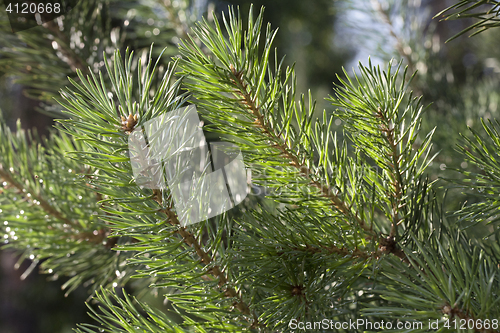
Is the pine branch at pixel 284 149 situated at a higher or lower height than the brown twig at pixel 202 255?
higher

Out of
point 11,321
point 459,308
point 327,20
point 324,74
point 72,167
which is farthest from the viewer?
point 324,74

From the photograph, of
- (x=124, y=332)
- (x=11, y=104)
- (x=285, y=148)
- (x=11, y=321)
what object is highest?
(x=285, y=148)

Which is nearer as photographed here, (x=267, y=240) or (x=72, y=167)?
(x=267, y=240)

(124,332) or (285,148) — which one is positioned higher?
(285,148)

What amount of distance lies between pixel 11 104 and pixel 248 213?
118 cm

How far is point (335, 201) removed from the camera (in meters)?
0.21

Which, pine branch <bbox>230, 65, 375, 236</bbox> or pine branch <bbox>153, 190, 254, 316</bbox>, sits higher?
pine branch <bbox>230, 65, 375, 236</bbox>

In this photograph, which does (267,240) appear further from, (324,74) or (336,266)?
(324,74)

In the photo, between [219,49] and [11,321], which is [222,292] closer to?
[219,49]

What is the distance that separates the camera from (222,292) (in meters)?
0.21

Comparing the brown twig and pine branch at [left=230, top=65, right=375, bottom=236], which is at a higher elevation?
pine branch at [left=230, top=65, right=375, bottom=236]

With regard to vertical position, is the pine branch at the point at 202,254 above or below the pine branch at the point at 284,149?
below

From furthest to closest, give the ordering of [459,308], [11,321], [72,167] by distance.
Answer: [11,321]
[72,167]
[459,308]

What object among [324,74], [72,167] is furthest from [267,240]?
[324,74]
